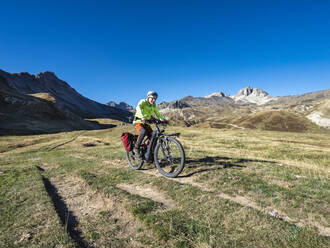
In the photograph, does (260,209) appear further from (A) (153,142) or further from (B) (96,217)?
(A) (153,142)

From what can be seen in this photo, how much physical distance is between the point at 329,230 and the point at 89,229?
255 inches

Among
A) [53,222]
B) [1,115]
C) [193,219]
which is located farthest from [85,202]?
[1,115]

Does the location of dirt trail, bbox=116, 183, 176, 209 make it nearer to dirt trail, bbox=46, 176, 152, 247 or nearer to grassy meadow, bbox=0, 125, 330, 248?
grassy meadow, bbox=0, 125, 330, 248

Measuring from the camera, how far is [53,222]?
17.1ft

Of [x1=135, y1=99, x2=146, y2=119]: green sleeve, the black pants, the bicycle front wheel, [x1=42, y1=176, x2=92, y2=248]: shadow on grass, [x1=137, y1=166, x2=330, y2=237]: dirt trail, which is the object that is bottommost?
[x1=42, y1=176, x2=92, y2=248]: shadow on grass

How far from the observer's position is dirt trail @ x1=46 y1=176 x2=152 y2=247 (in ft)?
15.1

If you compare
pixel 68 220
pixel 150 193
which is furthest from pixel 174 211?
pixel 68 220

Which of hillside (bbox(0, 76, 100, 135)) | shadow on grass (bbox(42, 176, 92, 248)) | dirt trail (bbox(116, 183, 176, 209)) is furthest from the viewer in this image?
hillside (bbox(0, 76, 100, 135))

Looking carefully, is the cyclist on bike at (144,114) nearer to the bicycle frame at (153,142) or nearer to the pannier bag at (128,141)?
the bicycle frame at (153,142)

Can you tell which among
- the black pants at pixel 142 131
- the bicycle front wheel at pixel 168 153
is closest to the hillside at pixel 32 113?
the black pants at pixel 142 131

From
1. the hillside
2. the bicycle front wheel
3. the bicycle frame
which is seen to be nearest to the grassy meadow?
the bicycle front wheel

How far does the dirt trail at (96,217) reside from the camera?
4609mm

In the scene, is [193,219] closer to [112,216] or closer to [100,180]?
[112,216]

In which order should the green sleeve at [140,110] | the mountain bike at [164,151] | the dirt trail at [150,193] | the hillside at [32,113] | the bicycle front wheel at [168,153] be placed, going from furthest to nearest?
the hillside at [32,113] < the green sleeve at [140,110] < the bicycle front wheel at [168,153] < the mountain bike at [164,151] < the dirt trail at [150,193]
